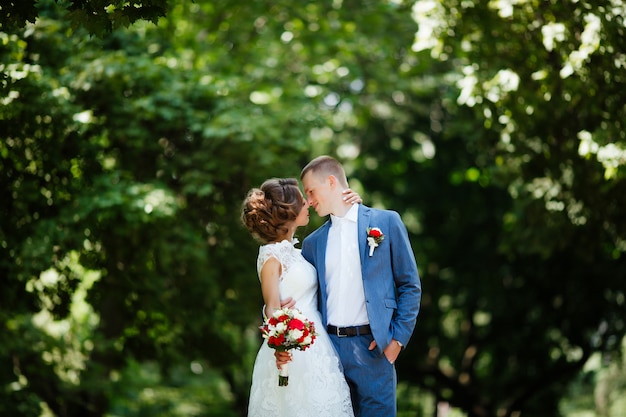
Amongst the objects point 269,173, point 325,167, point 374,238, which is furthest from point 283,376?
point 269,173

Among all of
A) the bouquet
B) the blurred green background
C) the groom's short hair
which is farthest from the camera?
the blurred green background

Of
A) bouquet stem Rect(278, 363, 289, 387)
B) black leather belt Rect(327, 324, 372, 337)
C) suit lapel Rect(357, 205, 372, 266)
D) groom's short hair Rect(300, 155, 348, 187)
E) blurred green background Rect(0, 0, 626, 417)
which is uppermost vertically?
groom's short hair Rect(300, 155, 348, 187)

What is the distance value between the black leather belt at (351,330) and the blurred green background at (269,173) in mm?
2194

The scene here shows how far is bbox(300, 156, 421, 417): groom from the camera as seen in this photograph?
4.42m

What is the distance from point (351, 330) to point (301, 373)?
0.40 meters

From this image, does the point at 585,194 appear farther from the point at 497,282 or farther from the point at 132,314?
the point at 497,282

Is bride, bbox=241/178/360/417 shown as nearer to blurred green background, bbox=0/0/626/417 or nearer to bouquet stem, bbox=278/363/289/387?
bouquet stem, bbox=278/363/289/387

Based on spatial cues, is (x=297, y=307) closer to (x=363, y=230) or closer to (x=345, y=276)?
(x=345, y=276)

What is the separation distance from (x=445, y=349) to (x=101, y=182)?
10.0m

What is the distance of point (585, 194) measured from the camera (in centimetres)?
791

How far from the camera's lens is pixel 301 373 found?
4.43m

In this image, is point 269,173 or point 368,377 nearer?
point 368,377

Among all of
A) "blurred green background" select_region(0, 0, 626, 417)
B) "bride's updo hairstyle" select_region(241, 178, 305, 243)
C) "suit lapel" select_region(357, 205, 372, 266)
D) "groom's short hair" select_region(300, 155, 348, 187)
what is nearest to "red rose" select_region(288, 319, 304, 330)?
"suit lapel" select_region(357, 205, 372, 266)

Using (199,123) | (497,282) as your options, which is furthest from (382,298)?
(497,282)
